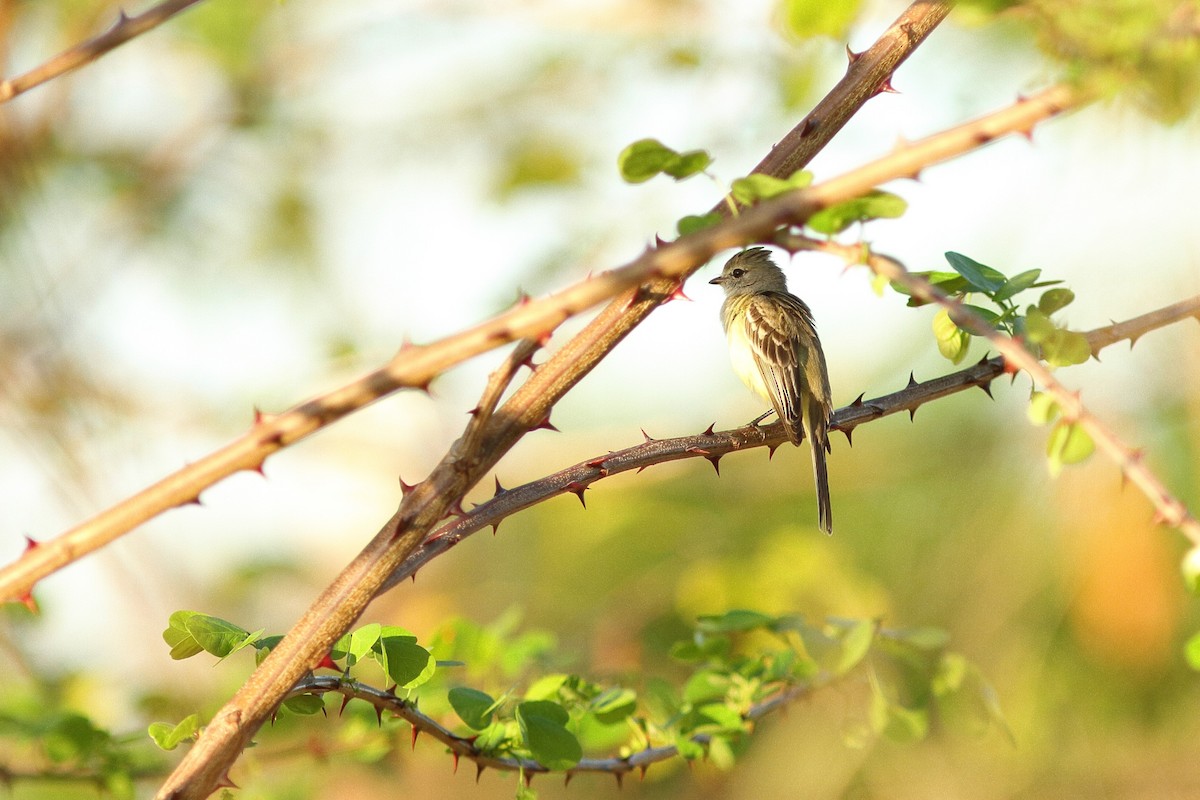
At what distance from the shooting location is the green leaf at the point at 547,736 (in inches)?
79.4

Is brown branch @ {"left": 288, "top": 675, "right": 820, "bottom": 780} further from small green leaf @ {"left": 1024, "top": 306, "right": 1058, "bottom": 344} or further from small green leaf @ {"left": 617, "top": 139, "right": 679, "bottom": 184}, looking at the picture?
small green leaf @ {"left": 1024, "top": 306, "right": 1058, "bottom": 344}

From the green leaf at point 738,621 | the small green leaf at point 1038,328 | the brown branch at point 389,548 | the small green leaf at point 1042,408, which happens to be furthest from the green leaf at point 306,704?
the small green leaf at point 1038,328

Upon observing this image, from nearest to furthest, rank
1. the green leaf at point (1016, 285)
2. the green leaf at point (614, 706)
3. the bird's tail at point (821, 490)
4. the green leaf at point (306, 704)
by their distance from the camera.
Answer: the green leaf at point (306, 704), the green leaf at point (1016, 285), the green leaf at point (614, 706), the bird's tail at point (821, 490)

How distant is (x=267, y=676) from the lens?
60.7 inches

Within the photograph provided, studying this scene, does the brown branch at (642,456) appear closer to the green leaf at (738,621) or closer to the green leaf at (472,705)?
the green leaf at (472,705)

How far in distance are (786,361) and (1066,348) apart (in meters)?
2.74

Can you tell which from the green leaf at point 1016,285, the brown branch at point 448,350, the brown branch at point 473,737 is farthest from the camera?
the green leaf at point 1016,285

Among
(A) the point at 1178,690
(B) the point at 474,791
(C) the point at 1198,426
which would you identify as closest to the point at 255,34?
(B) the point at 474,791

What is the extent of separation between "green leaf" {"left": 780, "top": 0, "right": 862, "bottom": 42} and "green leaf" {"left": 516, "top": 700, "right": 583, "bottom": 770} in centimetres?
134

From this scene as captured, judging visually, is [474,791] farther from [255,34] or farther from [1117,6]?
[1117,6]

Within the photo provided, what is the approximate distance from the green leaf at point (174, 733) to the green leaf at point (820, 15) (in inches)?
62.1

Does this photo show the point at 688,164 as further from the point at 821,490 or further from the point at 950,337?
the point at 821,490

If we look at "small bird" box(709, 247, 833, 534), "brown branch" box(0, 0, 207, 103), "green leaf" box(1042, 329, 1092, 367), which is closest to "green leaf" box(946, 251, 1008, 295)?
"green leaf" box(1042, 329, 1092, 367)

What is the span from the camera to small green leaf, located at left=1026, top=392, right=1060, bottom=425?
60.6 inches
